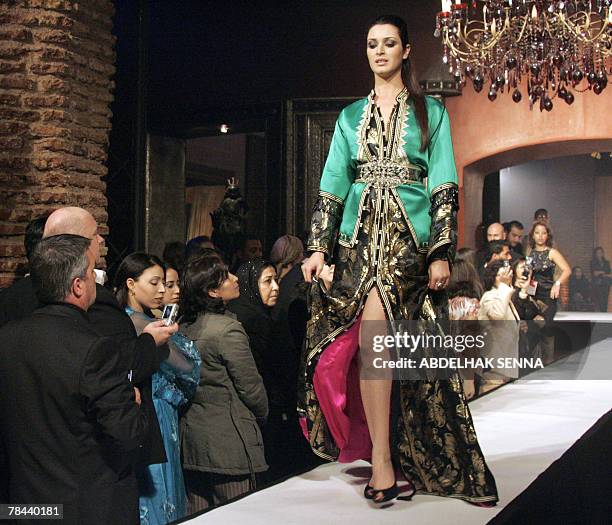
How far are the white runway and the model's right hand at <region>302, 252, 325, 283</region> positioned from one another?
2.19 feet

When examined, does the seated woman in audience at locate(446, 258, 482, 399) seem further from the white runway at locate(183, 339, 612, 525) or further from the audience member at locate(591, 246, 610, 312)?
the audience member at locate(591, 246, 610, 312)

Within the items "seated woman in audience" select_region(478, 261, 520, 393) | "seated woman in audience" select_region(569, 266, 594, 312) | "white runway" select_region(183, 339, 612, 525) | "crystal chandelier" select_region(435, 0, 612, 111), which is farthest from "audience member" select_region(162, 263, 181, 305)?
"seated woman in audience" select_region(569, 266, 594, 312)

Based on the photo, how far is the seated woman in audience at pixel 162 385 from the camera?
113 inches

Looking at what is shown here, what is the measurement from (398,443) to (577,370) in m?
3.98

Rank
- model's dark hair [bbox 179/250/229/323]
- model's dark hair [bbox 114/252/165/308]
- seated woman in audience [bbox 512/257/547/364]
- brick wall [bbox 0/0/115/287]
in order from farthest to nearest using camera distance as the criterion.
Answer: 1. seated woman in audience [bbox 512/257/547/364]
2. brick wall [bbox 0/0/115/287]
3. model's dark hair [bbox 179/250/229/323]
4. model's dark hair [bbox 114/252/165/308]

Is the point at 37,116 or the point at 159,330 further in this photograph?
the point at 37,116

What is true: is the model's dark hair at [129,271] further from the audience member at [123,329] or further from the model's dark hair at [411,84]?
the model's dark hair at [411,84]

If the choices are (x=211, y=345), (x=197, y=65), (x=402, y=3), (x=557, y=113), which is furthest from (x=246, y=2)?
(x=211, y=345)

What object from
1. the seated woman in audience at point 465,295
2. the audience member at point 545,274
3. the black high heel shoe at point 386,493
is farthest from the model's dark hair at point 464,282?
the black high heel shoe at point 386,493

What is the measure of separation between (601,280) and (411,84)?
1470 centimetres

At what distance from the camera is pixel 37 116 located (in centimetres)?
517

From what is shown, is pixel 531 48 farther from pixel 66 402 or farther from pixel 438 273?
pixel 66 402

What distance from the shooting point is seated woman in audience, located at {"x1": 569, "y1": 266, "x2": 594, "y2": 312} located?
16.5 meters

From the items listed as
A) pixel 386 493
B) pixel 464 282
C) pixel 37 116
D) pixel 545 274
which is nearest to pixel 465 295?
pixel 464 282
